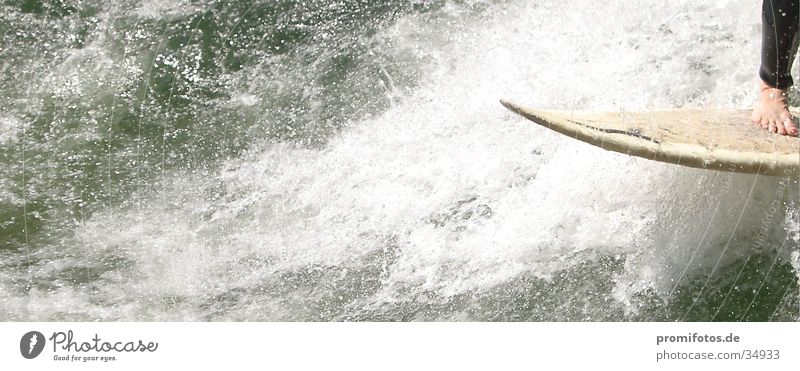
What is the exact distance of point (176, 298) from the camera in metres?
1.03

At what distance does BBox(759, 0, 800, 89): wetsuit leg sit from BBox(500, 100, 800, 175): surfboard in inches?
2.1

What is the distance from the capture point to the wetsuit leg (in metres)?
0.94

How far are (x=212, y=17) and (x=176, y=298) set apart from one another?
424 mm

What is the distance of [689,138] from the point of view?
935 mm

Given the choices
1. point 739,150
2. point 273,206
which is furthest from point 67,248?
point 739,150

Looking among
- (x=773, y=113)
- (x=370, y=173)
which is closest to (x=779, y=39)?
(x=773, y=113)

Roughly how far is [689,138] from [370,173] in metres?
0.41

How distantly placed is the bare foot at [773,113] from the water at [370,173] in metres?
0.06

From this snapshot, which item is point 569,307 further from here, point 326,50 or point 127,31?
point 127,31
